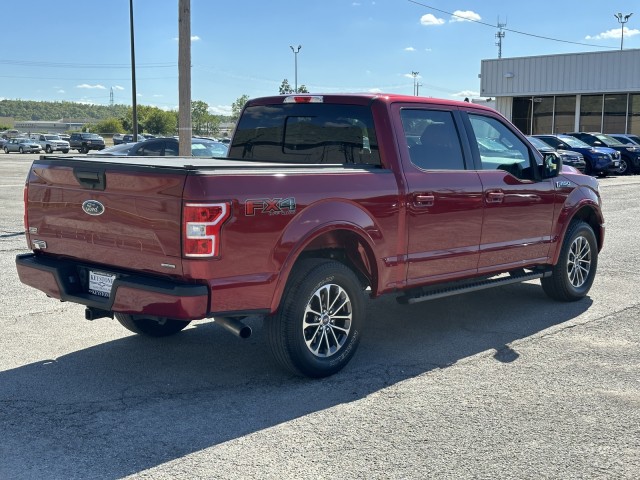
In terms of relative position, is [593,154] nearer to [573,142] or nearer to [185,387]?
[573,142]

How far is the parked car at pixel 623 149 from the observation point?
97.0 ft

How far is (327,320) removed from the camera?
518 centimetres

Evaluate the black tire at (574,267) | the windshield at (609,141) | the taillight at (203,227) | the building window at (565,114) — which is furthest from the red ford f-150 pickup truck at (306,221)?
the building window at (565,114)

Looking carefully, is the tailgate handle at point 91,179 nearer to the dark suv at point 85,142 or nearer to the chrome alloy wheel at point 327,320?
the chrome alloy wheel at point 327,320

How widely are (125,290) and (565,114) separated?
140 feet

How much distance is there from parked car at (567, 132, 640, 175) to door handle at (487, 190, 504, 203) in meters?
24.9

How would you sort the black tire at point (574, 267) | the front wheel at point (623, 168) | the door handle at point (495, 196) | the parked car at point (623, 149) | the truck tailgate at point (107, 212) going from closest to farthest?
the truck tailgate at point (107, 212) < the door handle at point (495, 196) < the black tire at point (574, 267) < the front wheel at point (623, 168) < the parked car at point (623, 149)

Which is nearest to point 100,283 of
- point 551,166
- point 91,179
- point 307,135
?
point 91,179

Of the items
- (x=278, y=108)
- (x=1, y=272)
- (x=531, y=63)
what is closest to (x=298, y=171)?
A: (x=278, y=108)

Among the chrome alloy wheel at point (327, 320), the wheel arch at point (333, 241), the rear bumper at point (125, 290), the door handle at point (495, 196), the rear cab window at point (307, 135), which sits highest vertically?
the rear cab window at point (307, 135)

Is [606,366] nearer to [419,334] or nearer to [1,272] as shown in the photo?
[419,334]

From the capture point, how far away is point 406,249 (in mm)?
5637

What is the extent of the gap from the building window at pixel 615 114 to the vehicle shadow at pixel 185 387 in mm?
37945

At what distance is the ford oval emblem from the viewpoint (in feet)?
15.8
